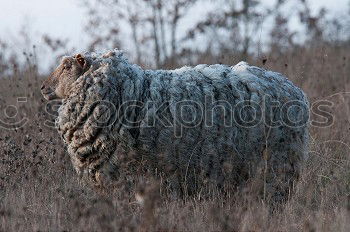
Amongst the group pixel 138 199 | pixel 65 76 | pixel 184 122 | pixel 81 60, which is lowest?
pixel 138 199

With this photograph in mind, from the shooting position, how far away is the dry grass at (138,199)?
4289 mm

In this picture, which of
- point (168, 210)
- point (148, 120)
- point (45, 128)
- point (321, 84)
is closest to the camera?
point (168, 210)

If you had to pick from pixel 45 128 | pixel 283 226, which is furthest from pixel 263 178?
pixel 45 128

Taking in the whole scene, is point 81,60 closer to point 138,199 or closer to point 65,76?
point 65,76

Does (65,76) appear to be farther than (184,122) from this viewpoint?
Yes

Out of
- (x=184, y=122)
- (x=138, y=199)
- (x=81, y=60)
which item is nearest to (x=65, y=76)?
(x=81, y=60)

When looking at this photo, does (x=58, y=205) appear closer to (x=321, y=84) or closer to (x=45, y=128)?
(x=45, y=128)

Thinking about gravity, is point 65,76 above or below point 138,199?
above

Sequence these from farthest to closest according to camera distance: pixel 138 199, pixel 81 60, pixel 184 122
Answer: pixel 81 60 < pixel 184 122 < pixel 138 199

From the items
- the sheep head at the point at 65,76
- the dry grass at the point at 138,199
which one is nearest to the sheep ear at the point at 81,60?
the sheep head at the point at 65,76

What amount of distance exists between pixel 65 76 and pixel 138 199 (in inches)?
47.3

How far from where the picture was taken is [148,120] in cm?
508

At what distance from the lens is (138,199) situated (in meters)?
4.98

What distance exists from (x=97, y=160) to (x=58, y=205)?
1.49 feet
